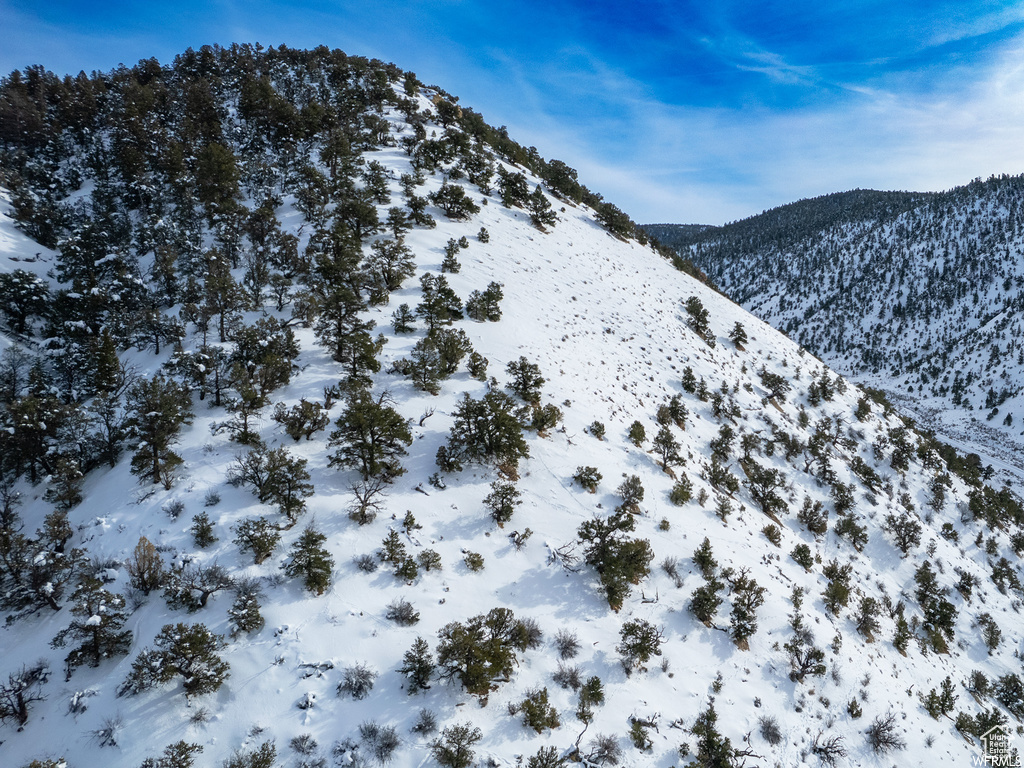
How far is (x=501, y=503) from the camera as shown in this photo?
17.3 metres

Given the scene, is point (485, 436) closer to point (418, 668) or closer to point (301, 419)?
point (301, 419)

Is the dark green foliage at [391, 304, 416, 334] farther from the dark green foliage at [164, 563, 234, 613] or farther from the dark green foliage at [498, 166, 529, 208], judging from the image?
the dark green foliage at [498, 166, 529, 208]

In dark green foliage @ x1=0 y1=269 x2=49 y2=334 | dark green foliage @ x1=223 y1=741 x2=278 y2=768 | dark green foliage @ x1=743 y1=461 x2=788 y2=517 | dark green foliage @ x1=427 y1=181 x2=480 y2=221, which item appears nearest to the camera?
dark green foliage @ x1=223 y1=741 x2=278 y2=768

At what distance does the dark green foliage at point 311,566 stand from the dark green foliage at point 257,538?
0.83 meters

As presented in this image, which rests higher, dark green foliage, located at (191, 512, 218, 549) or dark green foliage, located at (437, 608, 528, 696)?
dark green foliage, located at (191, 512, 218, 549)

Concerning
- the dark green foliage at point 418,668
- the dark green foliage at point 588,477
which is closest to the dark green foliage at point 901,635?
the dark green foliage at point 588,477

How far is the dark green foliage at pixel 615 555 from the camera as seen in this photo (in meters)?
15.6

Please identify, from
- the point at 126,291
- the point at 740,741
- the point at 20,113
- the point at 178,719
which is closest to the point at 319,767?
the point at 178,719

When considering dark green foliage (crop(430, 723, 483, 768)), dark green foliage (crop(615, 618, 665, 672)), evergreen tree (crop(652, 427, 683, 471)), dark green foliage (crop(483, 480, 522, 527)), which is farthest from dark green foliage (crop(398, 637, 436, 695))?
evergreen tree (crop(652, 427, 683, 471))

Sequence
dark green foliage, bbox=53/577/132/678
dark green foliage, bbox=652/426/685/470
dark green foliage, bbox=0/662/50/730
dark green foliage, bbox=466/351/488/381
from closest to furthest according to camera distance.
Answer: dark green foliage, bbox=0/662/50/730 < dark green foliage, bbox=53/577/132/678 < dark green foliage, bbox=466/351/488/381 < dark green foliage, bbox=652/426/685/470

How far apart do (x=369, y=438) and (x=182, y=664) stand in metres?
8.75

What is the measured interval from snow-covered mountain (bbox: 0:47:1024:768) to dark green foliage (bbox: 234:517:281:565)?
102 mm

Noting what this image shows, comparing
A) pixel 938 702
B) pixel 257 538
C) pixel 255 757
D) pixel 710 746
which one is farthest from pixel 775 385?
pixel 255 757

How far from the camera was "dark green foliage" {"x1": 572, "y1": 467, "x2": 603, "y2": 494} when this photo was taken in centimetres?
1947
